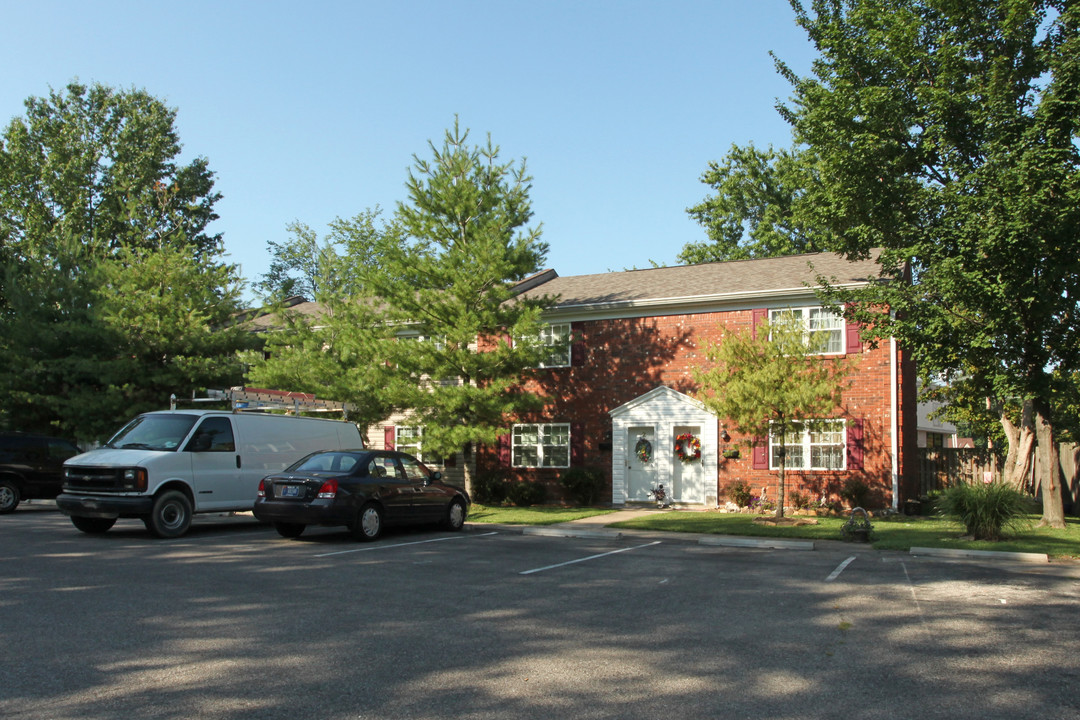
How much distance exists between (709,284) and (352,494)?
14658mm

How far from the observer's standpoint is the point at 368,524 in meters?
13.6

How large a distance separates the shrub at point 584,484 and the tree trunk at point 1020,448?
1142 cm

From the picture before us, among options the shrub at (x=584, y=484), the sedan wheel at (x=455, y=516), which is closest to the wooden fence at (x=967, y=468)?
the shrub at (x=584, y=484)

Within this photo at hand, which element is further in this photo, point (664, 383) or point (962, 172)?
point (664, 383)

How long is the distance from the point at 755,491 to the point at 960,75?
11.2 metres

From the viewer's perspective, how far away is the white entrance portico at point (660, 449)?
910 inches

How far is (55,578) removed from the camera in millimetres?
9172

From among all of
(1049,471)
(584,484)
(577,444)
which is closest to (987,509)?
(1049,471)

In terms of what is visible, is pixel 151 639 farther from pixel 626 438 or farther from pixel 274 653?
pixel 626 438

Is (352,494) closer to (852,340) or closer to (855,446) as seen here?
(855,446)

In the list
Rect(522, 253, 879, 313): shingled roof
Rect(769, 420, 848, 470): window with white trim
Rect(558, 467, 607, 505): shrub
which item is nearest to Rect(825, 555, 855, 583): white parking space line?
Rect(769, 420, 848, 470): window with white trim

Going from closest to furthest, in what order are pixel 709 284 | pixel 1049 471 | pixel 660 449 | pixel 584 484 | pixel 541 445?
pixel 1049 471 → pixel 660 449 → pixel 584 484 → pixel 709 284 → pixel 541 445

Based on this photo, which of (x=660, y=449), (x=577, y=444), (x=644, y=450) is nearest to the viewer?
(x=660, y=449)

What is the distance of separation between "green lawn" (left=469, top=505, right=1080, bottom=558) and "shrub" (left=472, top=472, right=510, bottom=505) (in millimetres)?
3443
